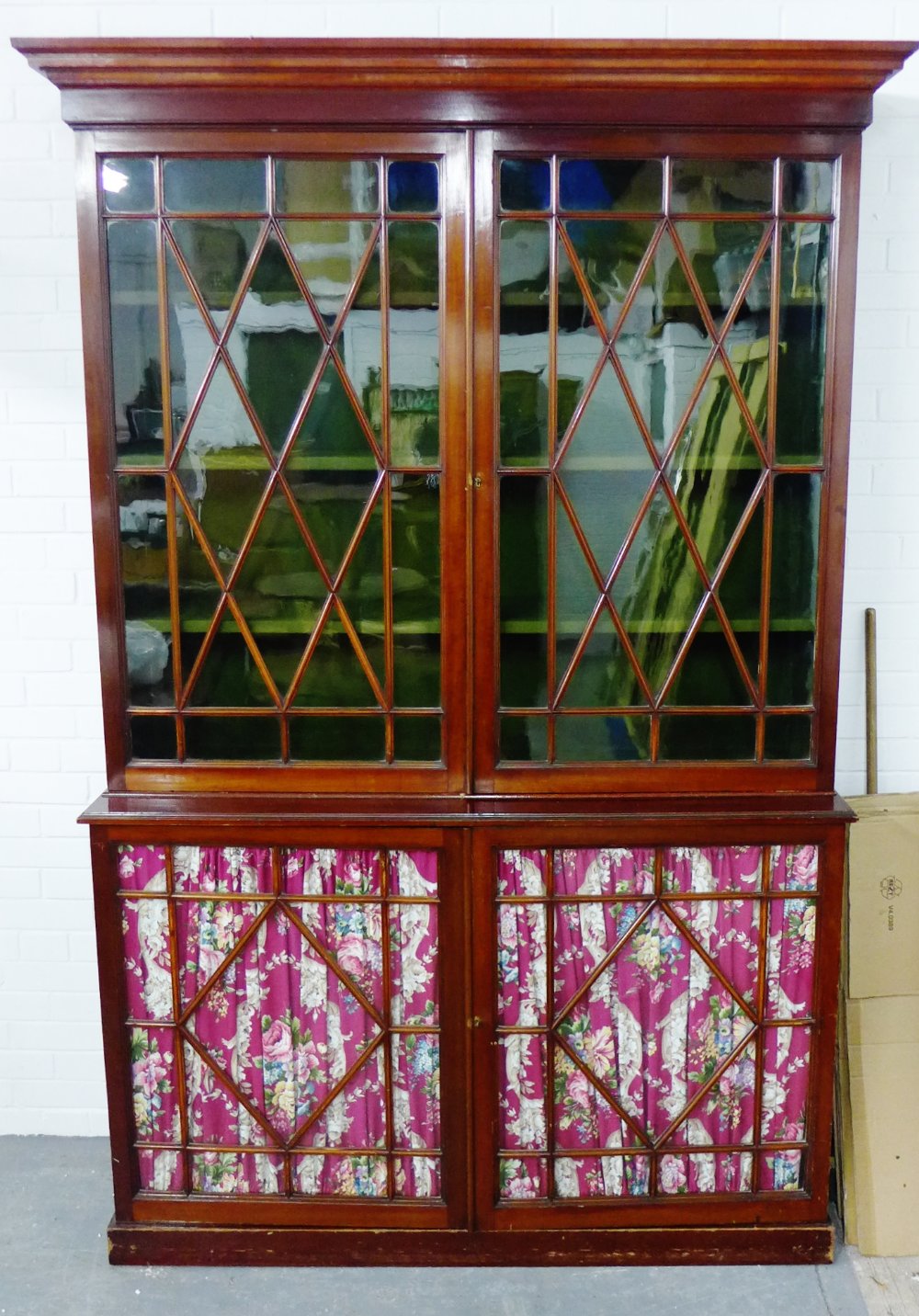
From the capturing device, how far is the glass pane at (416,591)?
2.06 m

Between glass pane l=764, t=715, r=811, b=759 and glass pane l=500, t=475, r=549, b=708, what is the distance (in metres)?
0.49

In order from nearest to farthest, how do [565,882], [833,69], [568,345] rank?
[833,69], [568,345], [565,882]

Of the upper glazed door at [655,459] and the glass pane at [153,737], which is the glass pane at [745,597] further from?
the glass pane at [153,737]

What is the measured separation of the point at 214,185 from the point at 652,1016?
6.41ft

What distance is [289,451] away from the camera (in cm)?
206

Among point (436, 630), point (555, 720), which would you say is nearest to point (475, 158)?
point (436, 630)

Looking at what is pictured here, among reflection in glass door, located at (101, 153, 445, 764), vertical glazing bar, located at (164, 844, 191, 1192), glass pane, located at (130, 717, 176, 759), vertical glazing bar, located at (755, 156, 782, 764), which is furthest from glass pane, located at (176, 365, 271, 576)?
vertical glazing bar, located at (755, 156, 782, 764)

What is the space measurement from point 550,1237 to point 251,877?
1.05 metres

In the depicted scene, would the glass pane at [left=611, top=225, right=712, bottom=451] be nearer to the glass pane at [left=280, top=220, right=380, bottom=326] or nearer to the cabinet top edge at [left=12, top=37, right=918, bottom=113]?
the cabinet top edge at [left=12, top=37, right=918, bottom=113]

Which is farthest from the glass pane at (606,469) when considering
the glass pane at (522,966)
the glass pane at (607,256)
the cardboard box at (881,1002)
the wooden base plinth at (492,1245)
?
the wooden base plinth at (492,1245)

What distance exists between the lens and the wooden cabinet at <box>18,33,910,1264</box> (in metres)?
1.96

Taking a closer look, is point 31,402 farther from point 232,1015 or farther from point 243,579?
point 232,1015

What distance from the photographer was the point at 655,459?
2055 mm

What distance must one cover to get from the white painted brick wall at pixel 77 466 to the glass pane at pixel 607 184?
48 centimetres
